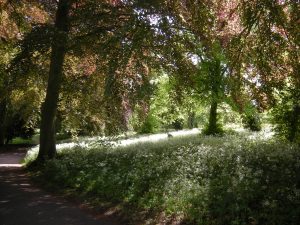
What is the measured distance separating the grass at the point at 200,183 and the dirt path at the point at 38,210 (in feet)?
2.76

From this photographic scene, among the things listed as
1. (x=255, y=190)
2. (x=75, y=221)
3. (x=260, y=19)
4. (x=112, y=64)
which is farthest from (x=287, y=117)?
(x=75, y=221)

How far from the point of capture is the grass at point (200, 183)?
8.05 meters

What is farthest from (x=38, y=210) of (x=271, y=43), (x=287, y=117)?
(x=287, y=117)

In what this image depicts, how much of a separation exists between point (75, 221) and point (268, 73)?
19.2 feet

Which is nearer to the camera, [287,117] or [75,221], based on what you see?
[75,221]

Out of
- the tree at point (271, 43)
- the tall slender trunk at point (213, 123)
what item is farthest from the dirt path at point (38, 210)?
the tall slender trunk at point (213, 123)

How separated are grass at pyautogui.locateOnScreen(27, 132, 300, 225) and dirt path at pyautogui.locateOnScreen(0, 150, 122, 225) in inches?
33.1

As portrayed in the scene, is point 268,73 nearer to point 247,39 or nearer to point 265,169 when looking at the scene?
point 247,39

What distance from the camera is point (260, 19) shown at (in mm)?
9711

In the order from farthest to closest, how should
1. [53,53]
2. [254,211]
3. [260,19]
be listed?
[53,53]
[260,19]
[254,211]

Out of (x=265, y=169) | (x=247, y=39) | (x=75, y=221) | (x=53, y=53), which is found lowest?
(x=75, y=221)

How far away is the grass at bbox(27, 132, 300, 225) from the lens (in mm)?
8055

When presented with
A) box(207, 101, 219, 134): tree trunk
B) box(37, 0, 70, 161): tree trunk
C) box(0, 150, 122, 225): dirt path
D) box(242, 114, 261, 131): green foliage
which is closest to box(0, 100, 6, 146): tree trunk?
box(37, 0, 70, 161): tree trunk

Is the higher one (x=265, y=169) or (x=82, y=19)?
(x=82, y=19)
